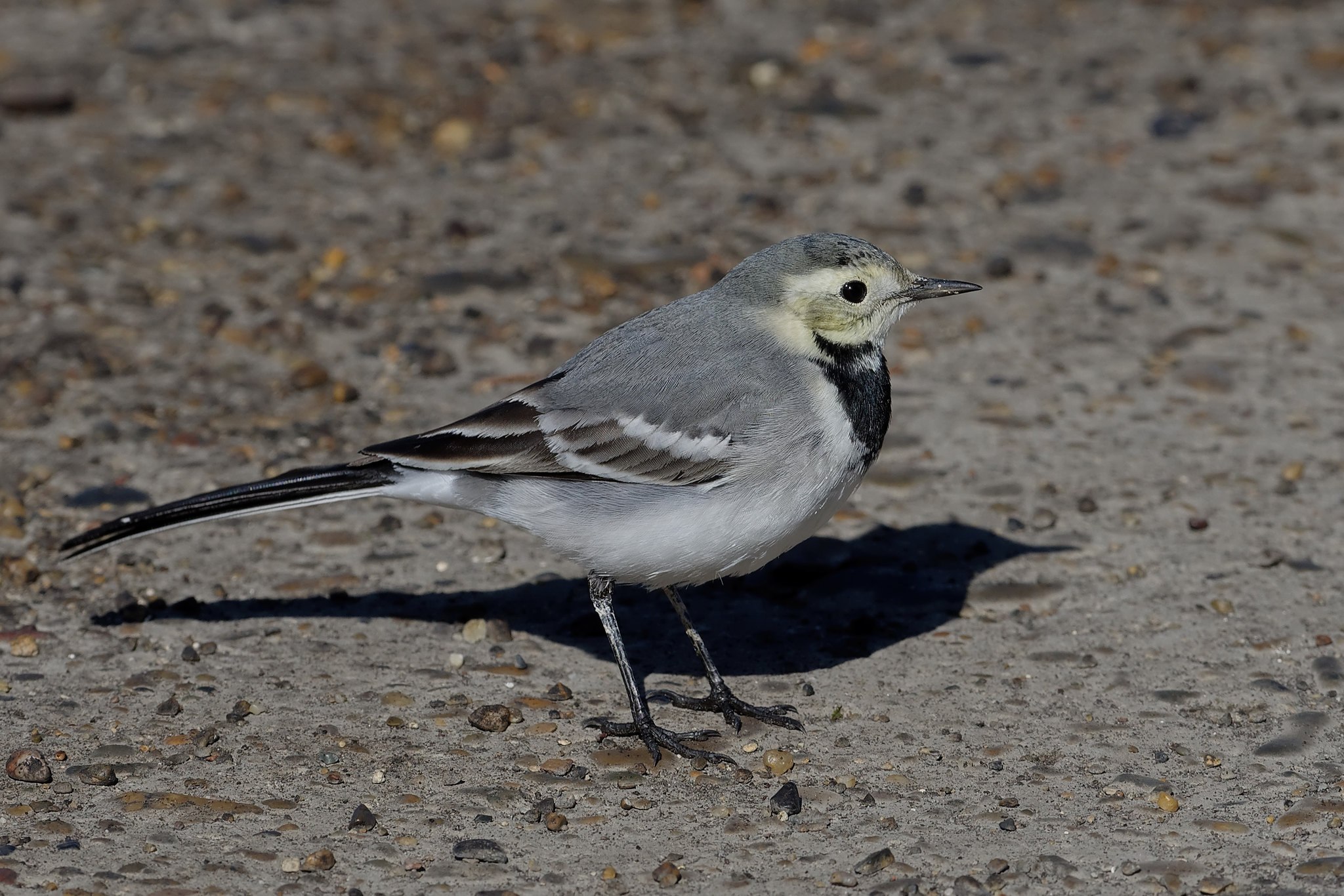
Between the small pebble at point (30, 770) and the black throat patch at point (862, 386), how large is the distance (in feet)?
9.98

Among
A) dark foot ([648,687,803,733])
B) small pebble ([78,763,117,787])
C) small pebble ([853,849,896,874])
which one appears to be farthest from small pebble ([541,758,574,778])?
small pebble ([78,763,117,787])

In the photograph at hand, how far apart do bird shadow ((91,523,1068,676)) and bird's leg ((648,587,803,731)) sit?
0.87 feet

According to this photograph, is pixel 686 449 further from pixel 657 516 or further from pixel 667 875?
pixel 667 875

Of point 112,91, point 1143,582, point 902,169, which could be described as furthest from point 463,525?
point 112,91

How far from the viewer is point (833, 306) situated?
19.4 ft

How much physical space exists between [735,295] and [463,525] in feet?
6.81

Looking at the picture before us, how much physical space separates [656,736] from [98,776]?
1.94 meters

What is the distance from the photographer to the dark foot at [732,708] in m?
5.92

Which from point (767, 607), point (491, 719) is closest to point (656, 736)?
point (491, 719)

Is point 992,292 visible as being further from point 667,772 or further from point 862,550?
point 667,772

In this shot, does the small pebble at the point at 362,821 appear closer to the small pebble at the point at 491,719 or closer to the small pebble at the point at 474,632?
the small pebble at the point at 491,719

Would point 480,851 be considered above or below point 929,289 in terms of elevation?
below

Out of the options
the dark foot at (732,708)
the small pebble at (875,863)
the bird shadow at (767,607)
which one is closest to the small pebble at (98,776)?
the bird shadow at (767,607)

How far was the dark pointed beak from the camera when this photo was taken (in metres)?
6.09
